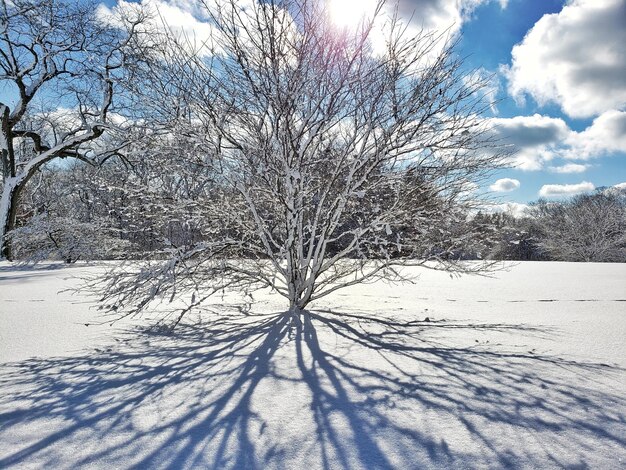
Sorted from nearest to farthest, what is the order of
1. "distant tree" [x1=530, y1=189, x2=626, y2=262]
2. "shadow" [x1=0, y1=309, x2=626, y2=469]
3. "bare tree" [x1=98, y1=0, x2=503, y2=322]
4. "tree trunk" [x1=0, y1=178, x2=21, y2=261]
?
1. "shadow" [x1=0, y1=309, x2=626, y2=469]
2. "bare tree" [x1=98, y1=0, x2=503, y2=322]
3. "tree trunk" [x1=0, y1=178, x2=21, y2=261]
4. "distant tree" [x1=530, y1=189, x2=626, y2=262]

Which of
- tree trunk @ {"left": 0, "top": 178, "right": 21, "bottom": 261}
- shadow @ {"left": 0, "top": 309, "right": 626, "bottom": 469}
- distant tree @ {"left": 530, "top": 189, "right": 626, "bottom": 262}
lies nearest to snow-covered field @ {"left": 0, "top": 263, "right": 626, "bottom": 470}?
shadow @ {"left": 0, "top": 309, "right": 626, "bottom": 469}

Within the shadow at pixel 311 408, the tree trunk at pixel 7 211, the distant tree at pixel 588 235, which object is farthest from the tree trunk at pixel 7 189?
the distant tree at pixel 588 235

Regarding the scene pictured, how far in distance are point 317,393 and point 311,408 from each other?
200 millimetres

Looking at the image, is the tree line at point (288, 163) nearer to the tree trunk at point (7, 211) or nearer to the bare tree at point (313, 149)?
the bare tree at point (313, 149)

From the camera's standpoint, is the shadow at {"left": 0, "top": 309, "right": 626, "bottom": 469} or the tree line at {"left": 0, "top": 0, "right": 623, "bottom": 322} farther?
the tree line at {"left": 0, "top": 0, "right": 623, "bottom": 322}

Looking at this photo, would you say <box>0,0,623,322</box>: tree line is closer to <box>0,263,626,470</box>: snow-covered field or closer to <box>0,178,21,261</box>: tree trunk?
<box>0,263,626,470</box>: snow-covered field

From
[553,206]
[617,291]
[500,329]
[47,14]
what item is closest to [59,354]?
[500,329]

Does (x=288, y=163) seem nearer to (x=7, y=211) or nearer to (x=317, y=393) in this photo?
(x=317, y=393)

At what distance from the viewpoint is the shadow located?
1.56 m

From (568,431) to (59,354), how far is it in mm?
3387

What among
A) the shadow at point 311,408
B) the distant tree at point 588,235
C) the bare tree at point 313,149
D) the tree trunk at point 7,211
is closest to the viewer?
the shadow at point 311,408

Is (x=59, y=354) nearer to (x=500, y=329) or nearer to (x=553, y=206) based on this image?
(x=500, y=329)

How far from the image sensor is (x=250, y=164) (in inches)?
161

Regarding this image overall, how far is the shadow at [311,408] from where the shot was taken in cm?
156
